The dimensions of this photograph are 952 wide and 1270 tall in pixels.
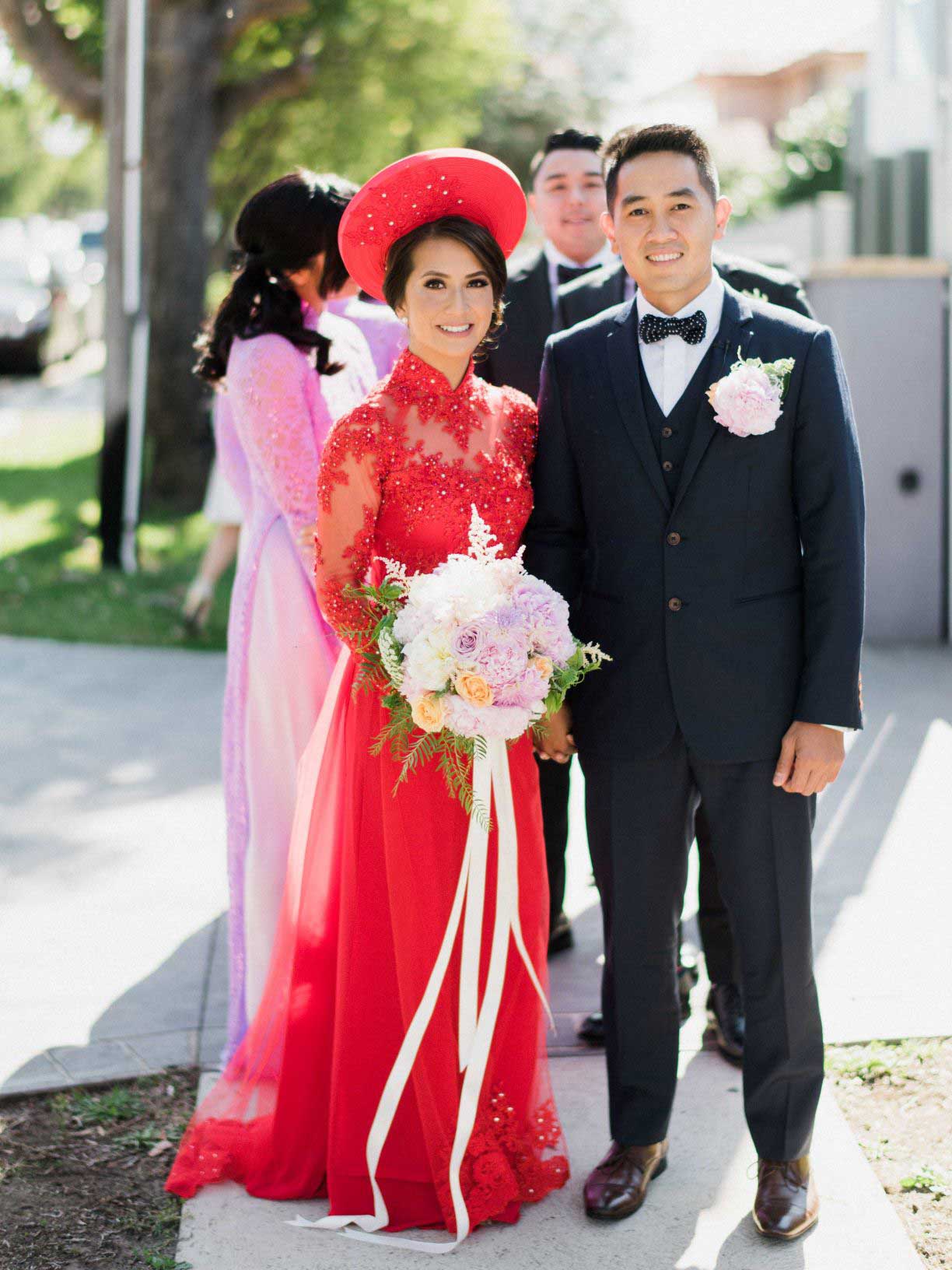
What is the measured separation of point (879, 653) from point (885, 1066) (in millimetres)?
4622

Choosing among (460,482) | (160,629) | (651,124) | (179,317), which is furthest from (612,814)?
(179,317)

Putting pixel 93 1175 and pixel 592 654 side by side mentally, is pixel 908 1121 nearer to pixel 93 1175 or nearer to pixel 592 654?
pixel 592 654

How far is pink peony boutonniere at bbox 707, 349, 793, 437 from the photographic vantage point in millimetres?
2975

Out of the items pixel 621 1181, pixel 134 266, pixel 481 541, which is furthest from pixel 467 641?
pixel 134 266

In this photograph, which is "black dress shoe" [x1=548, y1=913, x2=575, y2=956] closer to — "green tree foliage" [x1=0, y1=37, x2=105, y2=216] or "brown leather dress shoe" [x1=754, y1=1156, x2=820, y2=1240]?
"brown leather dress shoe" [x1=754, y1=1156, x2=820, y2=1240]

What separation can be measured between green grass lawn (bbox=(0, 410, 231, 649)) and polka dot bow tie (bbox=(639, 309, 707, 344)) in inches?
249

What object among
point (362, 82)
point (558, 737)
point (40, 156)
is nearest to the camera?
point (558, 737)

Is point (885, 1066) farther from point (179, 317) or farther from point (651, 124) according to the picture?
point (179, 317)

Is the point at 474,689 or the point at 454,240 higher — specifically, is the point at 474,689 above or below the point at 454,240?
below

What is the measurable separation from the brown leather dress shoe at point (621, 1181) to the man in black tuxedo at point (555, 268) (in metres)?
1.21

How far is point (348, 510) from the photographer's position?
3260 millimetres

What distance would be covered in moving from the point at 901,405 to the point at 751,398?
5.78 meters

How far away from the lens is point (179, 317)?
13.5 m

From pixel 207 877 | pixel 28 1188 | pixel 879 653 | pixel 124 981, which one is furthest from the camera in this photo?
pixel 879 653
